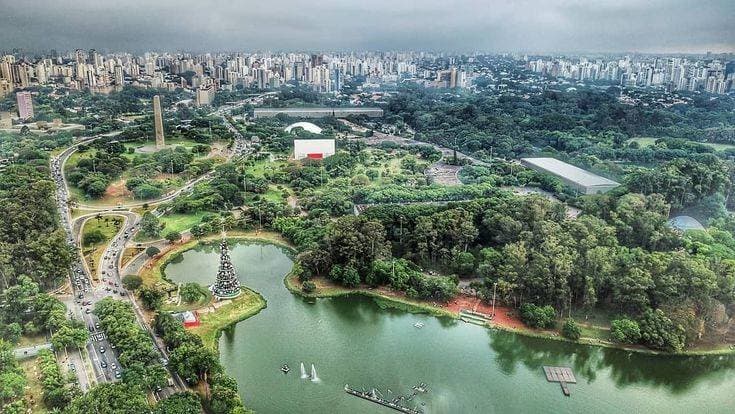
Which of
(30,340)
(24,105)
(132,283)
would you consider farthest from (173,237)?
(24,105)

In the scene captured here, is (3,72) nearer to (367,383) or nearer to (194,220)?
(194,220)

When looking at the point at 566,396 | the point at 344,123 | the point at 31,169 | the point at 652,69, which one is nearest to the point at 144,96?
the point at 344,123

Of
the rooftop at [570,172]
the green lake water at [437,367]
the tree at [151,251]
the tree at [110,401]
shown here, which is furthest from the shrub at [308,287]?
the rooftop at [570,172]

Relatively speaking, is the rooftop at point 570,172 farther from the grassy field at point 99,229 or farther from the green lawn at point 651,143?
the grassy field at point 99,229

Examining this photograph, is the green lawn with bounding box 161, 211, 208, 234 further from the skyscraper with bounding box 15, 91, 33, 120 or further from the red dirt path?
the skyscraper with bounding box 15, 91, 33, 120

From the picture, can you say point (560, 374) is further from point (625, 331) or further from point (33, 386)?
point (33, 386)
